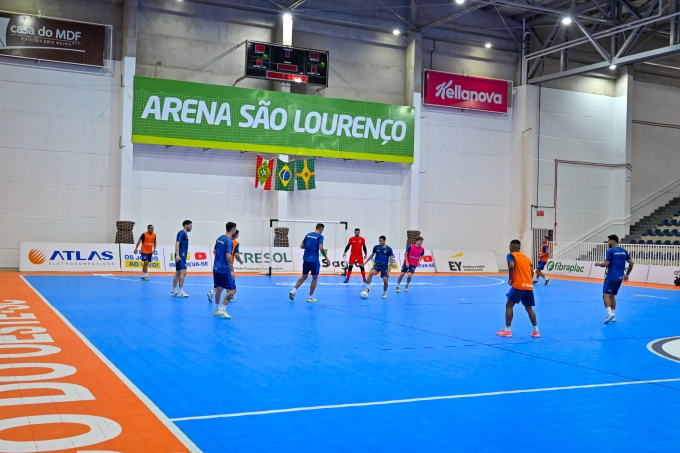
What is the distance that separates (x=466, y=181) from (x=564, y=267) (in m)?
6.67

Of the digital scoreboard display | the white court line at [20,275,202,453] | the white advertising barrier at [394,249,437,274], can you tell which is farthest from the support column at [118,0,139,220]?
the white court line at [20,275,202,453]

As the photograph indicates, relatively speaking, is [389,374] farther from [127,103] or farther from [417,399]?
[127,103]

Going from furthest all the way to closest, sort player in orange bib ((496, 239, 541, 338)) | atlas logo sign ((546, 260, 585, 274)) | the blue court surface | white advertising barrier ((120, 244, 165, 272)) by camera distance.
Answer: atlas logo sign ((546, 260, 585, 274))
white advertising barrier ((120, 244, 165, 272))
player in orange bib ((496, 239, 541, 338))
the blue court surface

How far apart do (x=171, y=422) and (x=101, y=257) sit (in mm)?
23318

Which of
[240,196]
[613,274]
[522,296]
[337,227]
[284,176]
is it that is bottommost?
[522,296]

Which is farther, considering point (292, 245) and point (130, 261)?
point (292, 245)

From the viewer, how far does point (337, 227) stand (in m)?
33.8

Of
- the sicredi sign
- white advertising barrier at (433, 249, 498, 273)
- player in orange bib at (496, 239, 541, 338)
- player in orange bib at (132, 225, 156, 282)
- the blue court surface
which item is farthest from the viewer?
the sicredi sign

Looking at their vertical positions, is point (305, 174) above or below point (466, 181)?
below

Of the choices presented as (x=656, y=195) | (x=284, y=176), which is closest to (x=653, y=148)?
(x=656, y=195)

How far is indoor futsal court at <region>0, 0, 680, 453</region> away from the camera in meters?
7.16

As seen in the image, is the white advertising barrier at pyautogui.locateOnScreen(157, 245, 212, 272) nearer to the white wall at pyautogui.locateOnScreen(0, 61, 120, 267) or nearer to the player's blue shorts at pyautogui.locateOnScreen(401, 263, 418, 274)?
the white wall at pyautogui.locateOnScreen(0, 61, 120, 267)

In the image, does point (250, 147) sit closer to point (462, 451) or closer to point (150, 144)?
point (150, 144)

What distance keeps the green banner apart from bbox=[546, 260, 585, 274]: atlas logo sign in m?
9.42
